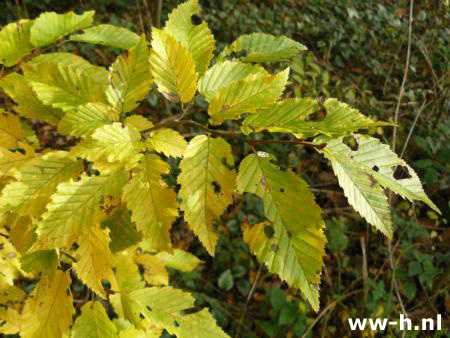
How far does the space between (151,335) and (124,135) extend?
29.7 inches

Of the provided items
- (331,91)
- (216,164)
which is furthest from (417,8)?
(216,164)

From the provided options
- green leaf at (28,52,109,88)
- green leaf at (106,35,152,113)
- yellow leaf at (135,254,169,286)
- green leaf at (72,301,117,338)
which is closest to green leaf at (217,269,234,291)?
yellow leaf at (135,254,169,286)

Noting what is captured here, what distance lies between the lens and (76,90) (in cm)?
80

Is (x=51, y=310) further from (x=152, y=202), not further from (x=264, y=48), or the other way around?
(x=264, y=48)

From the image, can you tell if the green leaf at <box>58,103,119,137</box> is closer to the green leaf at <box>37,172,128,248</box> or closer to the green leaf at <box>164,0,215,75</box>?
the green leaf at <box>37,172,128,248</box>

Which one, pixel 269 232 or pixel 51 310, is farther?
pixel 51 310

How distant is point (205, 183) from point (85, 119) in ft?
0.85

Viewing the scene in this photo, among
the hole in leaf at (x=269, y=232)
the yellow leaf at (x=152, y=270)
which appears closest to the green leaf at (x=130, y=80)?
the hole in leaf at (x=269, y=232)

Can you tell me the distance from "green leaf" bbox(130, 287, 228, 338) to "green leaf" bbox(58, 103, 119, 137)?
1.95ft

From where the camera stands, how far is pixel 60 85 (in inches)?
31.2

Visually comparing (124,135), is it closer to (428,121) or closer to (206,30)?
(206,30)

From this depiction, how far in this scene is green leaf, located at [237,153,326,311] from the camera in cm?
68

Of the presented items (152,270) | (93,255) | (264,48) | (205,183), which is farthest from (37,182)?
(152,270)

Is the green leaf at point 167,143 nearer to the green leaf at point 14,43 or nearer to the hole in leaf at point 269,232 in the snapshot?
the hole in leaf at point 269,232
